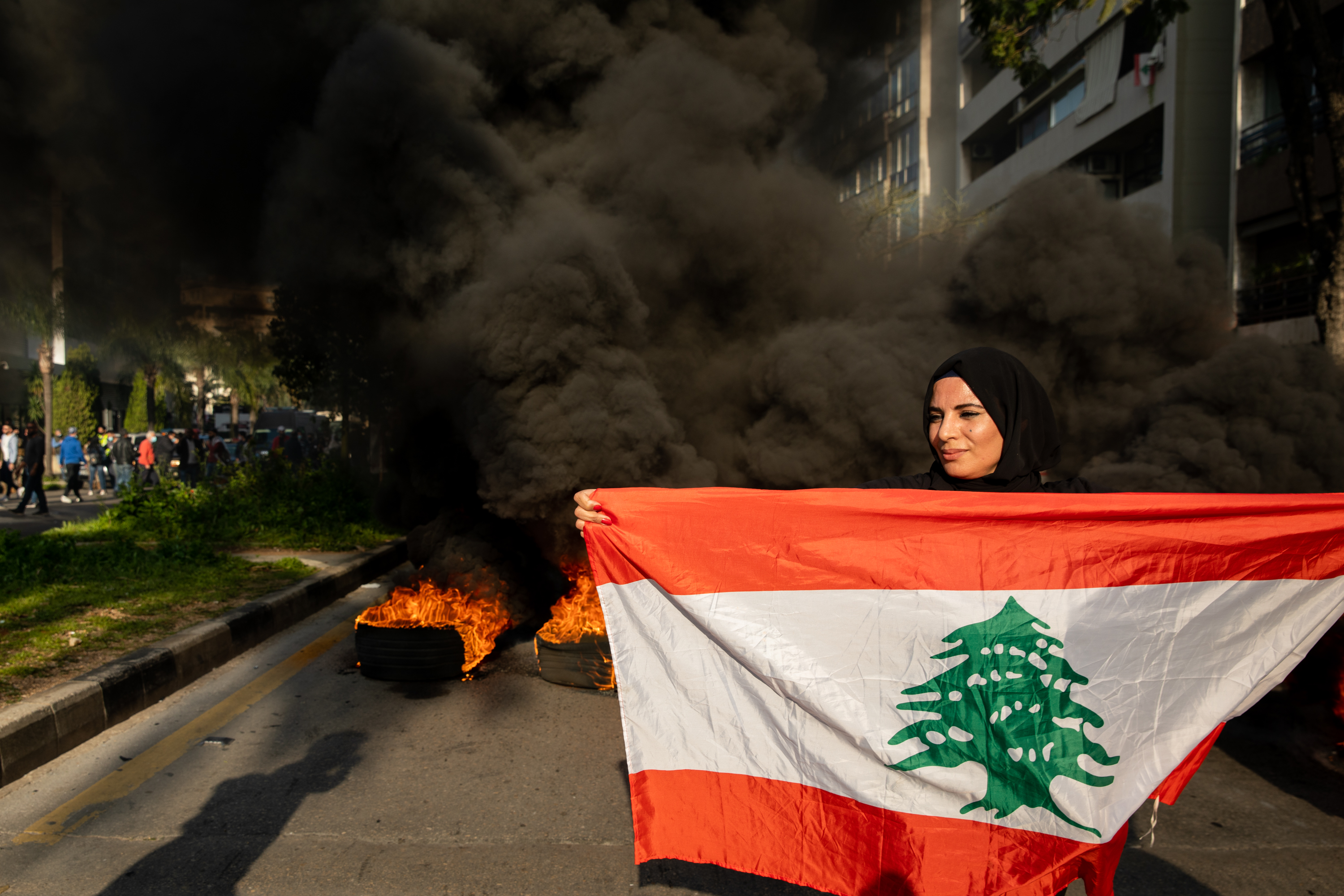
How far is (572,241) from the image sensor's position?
6.32 metres

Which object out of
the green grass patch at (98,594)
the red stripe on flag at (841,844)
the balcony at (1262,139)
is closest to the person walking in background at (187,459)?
the green grass patch at (98,594)

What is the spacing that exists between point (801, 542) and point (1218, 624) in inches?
40.8

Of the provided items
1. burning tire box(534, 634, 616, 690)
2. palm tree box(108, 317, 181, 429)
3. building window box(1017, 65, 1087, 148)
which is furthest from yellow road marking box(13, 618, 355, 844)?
building window box(1017, 65, 1087, 148)

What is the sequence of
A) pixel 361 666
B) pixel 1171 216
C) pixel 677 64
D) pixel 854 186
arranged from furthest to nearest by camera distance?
pixel 854 186 < pixel 1171 216 < pixel 677 64 < pixel 361 666

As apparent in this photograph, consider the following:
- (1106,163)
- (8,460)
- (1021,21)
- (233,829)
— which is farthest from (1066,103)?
(8,460)

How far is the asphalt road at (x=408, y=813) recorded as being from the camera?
273 centimetres

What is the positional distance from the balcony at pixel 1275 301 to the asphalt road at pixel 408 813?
13.1 metres

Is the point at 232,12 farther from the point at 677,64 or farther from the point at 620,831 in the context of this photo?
the point at 620,831

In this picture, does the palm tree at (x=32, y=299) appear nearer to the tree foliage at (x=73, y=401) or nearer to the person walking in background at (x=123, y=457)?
the person walking in background at (x=123, y=457)

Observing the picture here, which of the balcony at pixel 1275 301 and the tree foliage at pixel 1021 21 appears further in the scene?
the balcony at pixel 1275 301

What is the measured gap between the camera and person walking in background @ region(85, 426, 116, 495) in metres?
18.2

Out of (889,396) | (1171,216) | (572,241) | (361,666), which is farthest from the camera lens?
(1171,216)

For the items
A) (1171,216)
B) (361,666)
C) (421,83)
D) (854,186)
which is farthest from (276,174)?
(854,186)

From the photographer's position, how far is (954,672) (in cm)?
199
